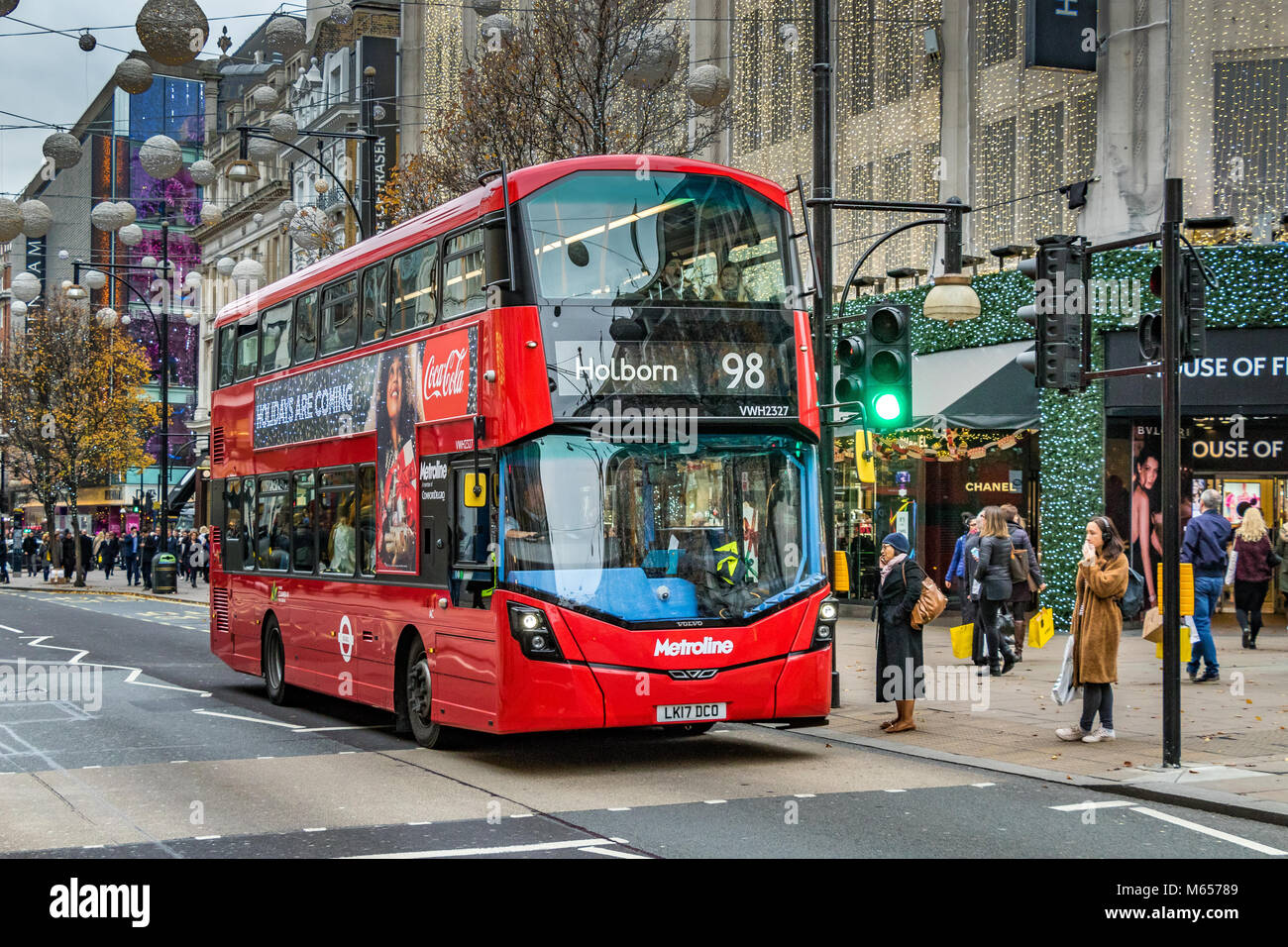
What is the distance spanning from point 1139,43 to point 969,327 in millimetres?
5015

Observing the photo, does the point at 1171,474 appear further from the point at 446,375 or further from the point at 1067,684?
the point at 446,375

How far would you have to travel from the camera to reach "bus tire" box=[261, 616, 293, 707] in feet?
54.6

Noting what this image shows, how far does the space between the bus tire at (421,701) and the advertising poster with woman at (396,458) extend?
28.3 inches

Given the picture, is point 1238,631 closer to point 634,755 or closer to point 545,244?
point 634,755

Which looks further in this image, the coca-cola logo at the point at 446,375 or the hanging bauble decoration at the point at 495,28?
the hanging bauble decoration at the point at 495,28

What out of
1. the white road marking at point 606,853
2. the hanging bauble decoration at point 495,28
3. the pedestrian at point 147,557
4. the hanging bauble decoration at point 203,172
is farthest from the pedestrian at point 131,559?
the white road marking at point 606,853

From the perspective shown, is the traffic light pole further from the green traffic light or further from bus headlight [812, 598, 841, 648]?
bus headlight [812, 598, 841, 648]

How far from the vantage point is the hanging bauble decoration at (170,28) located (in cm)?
1272

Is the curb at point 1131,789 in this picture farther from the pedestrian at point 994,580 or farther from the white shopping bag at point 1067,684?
the pedestrian at point 994,580

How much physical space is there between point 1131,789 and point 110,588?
4187cm

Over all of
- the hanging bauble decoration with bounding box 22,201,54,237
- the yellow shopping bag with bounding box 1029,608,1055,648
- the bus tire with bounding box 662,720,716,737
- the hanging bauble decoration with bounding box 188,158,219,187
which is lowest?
the bus tire with bounding box 662,720,716,737

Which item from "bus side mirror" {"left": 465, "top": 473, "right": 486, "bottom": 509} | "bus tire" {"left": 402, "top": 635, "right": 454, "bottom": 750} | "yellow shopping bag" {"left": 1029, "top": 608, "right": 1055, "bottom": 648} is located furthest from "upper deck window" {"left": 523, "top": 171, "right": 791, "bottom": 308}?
"yellow shopping bag" {"left": 1029, "top": 608, "right": 1055, "bottom": 648}

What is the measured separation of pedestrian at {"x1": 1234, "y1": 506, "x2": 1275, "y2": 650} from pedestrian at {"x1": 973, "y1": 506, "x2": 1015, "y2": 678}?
3.06 m

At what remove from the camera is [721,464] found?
11.5 m
